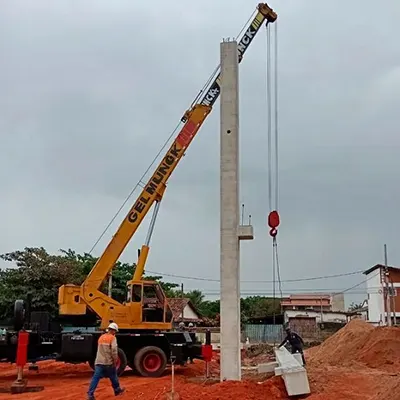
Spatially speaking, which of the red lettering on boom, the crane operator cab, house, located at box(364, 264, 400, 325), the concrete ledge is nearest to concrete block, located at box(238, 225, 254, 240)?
the concrete ledge

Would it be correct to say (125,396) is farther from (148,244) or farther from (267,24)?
(267,24)

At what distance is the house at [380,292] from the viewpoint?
54.6 m

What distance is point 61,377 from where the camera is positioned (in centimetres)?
1953

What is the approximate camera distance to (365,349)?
89.7 feet

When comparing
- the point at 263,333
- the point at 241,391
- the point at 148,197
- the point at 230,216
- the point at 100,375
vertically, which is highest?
the point at 148,197

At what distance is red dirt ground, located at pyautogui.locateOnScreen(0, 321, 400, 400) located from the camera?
12820 millimetres

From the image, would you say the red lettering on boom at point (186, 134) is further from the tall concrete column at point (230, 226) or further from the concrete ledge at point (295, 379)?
the concrete ledge at point (295, 379)

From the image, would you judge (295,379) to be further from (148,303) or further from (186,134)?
(186,134)

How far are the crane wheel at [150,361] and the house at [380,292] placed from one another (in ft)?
123

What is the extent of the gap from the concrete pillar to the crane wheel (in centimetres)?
457

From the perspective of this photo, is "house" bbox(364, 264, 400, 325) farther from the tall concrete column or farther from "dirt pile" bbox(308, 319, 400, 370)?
the tall concrete column

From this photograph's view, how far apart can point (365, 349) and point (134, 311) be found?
13.0 meters

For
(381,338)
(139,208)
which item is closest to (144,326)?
(139,208)

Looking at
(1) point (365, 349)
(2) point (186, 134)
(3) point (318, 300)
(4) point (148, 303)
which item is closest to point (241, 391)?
(4) point (148, 303)
